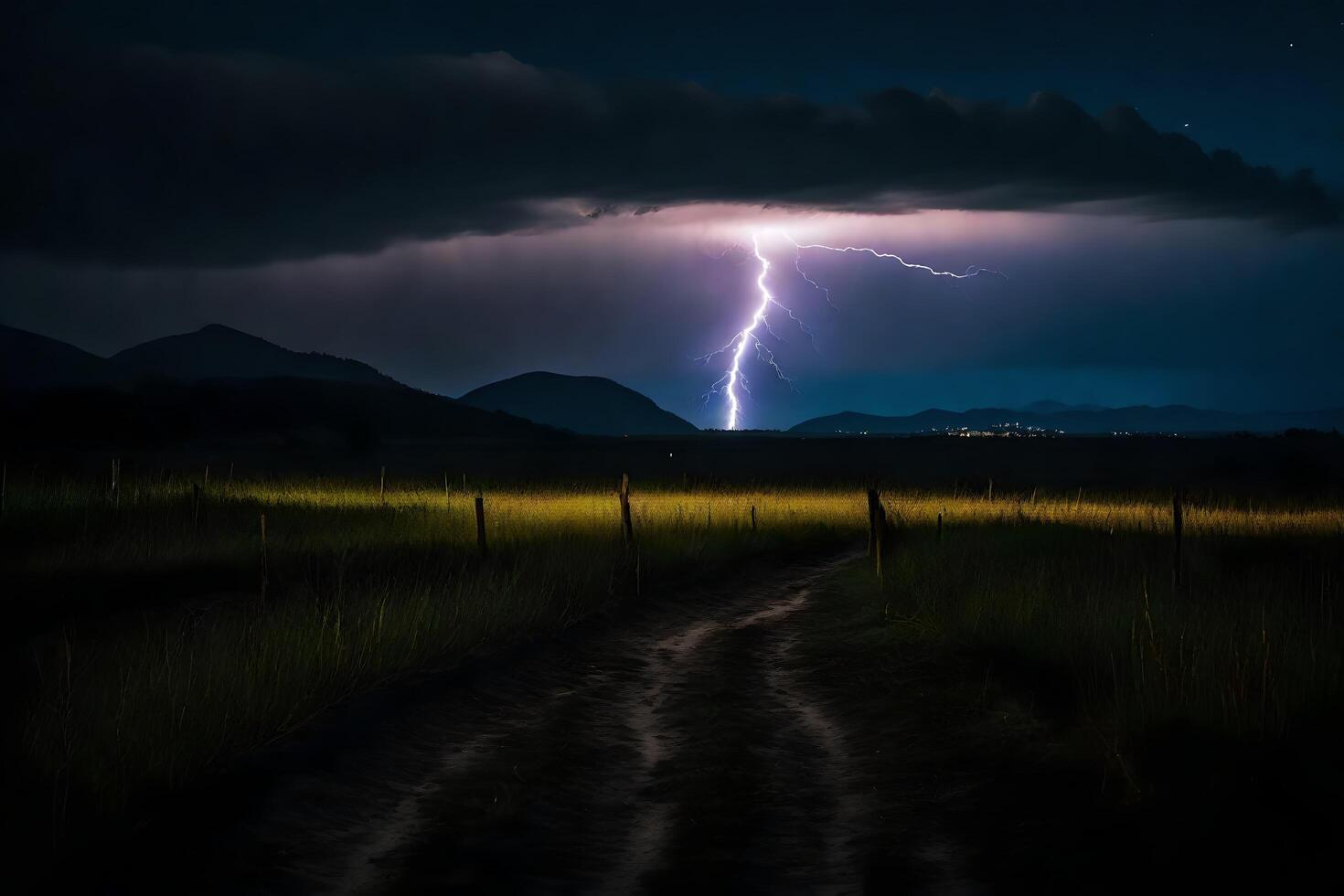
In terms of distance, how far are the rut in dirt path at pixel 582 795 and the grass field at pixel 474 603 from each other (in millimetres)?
917

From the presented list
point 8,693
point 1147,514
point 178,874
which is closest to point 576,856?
point 178,874

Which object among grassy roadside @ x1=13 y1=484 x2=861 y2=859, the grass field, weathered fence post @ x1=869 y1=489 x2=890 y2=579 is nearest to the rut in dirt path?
grassy roadside @ x1=13 y1=484 x2=861 y2=859

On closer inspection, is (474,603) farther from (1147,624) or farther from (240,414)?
(240,414)

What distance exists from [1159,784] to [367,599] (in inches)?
377

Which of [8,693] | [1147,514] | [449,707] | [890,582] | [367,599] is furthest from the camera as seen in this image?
[1147,514]

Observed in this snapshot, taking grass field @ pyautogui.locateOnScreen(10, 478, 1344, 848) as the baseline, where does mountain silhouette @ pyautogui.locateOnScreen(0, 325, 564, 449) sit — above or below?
above

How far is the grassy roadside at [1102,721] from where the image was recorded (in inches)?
268

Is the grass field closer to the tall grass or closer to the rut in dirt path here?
the tall grass

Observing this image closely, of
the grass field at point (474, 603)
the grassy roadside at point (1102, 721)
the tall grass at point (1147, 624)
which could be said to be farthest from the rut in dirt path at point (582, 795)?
the tall grass at point (1147, 624)

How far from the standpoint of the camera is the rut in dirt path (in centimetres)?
687

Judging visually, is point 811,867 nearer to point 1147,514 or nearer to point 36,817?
point 36,817

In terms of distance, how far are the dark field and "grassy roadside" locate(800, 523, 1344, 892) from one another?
36 mm

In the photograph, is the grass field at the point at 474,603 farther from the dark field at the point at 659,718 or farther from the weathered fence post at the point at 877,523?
the weathered fence post at the point at 877,523

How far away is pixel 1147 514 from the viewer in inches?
1427
